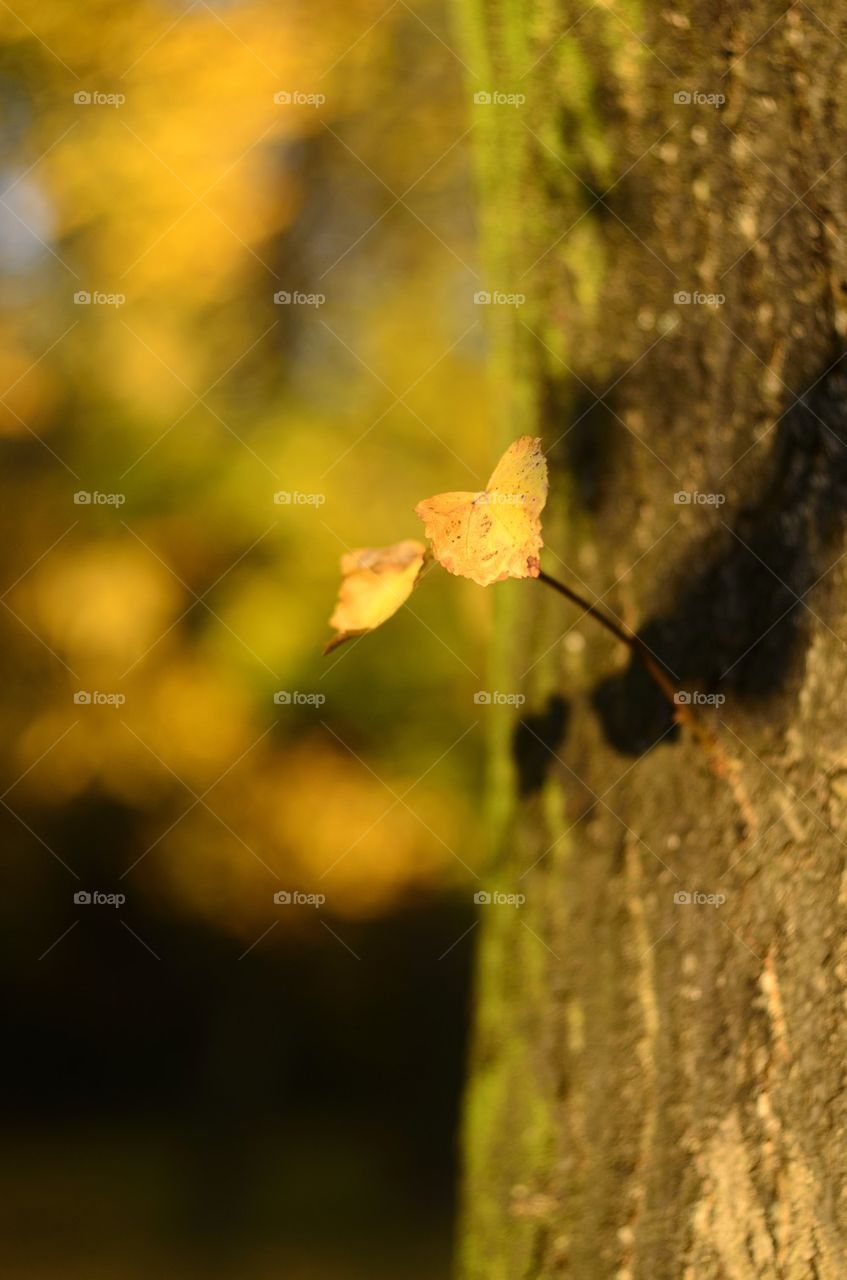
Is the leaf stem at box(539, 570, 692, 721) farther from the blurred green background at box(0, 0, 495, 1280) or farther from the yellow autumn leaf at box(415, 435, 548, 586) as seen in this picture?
the blurred green background at box(0, 0, 495, 1280)

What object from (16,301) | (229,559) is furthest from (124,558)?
(16,301)

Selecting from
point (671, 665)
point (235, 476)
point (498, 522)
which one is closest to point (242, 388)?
point (235, 476)

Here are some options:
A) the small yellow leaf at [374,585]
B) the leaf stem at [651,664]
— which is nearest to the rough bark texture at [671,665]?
the leaf stem at [651,664]

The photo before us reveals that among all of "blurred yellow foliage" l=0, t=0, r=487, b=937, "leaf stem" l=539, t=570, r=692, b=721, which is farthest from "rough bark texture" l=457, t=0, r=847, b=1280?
"blurred yellow foliage" l=0, t=0, r=487, b=937

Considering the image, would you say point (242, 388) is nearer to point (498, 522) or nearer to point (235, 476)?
point (235, 476)

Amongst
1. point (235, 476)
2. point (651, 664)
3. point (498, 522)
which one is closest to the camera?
point (498, 522)

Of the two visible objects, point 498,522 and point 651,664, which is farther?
point 651,664

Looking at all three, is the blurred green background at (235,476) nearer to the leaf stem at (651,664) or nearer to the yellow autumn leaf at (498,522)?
the leaf stem at (651,664)
